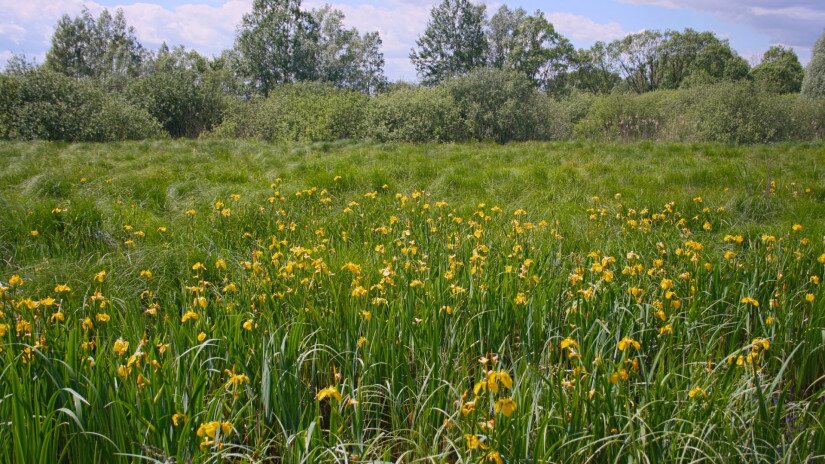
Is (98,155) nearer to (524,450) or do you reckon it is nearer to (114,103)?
(114,103)

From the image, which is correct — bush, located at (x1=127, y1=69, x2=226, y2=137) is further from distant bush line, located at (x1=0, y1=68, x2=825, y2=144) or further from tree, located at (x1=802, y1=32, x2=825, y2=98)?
tree, located at (x1=802, y1=32, x2=825, y2=98)

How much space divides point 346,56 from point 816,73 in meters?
27.0

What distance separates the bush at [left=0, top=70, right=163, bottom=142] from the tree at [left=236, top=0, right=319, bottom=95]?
1628 centimetres

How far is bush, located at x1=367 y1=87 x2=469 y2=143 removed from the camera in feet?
51.8

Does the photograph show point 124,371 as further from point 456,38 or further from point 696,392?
point 456,38

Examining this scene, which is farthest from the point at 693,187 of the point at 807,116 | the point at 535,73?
the point at 535,73

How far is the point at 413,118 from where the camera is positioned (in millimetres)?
15773

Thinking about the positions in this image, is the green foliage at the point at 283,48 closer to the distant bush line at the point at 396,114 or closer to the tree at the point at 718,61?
the distant bush line at the point at 396,114

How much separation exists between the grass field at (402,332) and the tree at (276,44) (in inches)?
1055

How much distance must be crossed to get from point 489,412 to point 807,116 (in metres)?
21.5

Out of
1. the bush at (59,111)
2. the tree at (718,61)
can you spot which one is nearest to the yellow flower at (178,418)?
the bush at (59,111)

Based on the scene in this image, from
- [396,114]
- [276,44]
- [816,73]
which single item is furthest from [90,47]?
[816,73]

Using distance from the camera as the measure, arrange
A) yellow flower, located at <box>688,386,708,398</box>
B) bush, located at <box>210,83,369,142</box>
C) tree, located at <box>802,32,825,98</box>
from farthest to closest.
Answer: tree, located at <box>802,32,825,98</box> < bush, located at <box>210,83,369,142</box> < yellow flower, located at <box>688,386,708,398</box>

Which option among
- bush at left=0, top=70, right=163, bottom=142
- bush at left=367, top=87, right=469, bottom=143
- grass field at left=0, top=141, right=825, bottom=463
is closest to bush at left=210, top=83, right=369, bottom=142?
bush at left=367, top=87, right=469, bottom=143
